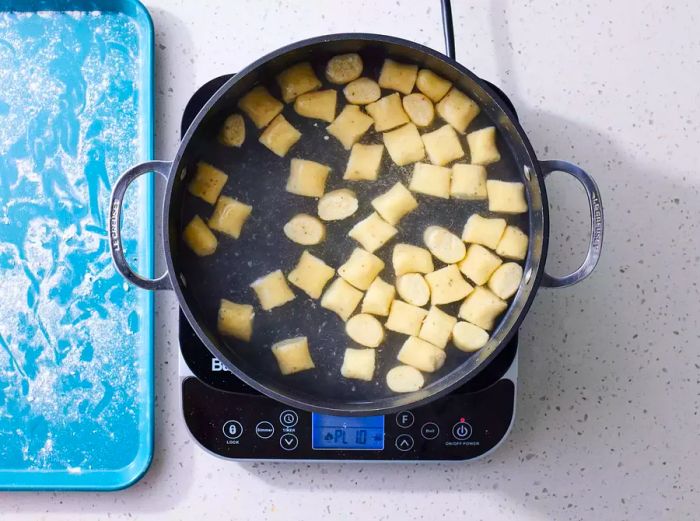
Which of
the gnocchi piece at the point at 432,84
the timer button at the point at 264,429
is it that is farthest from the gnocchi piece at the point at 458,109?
the timer button at the point at 264,429

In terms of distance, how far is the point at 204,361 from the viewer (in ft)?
2.94

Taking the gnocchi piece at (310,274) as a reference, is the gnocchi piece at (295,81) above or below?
above

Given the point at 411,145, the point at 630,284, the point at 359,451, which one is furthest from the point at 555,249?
the point at 359,451

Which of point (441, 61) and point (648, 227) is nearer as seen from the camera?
point (441, 61)

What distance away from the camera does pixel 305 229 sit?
868mm

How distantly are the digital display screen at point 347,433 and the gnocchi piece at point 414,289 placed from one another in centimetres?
16

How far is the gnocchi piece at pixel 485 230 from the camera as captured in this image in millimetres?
868

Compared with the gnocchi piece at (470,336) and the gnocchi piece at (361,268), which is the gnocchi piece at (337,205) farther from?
the gnocchi piece at (470,336)

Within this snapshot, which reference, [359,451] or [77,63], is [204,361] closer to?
[359,451]

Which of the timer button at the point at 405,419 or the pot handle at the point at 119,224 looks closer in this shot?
the pot handle at the point at 119,224

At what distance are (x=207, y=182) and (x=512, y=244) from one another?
364 mm

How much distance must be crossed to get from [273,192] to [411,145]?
0.56 feet

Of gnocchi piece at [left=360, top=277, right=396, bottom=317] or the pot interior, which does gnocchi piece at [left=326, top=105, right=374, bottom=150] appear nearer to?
the pot interior

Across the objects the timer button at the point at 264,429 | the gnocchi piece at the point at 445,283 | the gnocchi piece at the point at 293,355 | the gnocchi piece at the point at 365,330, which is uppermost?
the gnocchi piece at the point at 445,283
